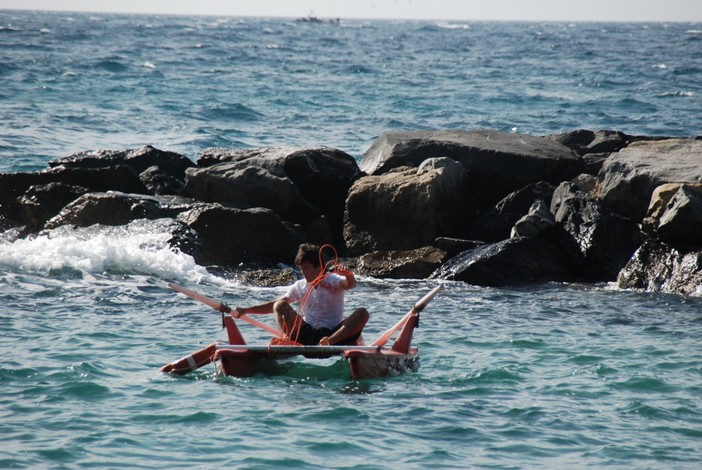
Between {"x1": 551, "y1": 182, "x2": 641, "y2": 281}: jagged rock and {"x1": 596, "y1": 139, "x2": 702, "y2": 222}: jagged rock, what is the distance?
0.57m

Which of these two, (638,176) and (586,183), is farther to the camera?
(586,183)

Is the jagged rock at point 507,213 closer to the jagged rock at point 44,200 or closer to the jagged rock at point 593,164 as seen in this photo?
the jagged rock at point 593,164

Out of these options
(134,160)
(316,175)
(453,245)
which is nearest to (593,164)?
(453,245)

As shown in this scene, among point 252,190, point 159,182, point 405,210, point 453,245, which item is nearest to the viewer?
point 453,245

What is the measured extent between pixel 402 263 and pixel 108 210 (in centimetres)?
504

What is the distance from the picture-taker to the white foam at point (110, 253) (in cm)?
1471

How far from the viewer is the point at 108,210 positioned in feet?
53.0

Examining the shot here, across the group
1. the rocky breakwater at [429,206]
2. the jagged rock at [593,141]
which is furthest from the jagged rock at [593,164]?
the jagged rock at [593,141]

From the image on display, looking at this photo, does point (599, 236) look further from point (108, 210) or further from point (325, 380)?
point (108, 210)

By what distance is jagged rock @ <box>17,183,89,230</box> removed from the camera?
16.7 metres

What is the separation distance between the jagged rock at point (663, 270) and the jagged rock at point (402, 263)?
2.80 meters

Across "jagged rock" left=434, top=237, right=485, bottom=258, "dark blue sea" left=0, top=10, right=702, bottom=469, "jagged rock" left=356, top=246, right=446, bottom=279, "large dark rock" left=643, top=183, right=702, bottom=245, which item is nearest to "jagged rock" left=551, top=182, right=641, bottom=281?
"large dark rock" left=643, top=183, right=702, bottom=245

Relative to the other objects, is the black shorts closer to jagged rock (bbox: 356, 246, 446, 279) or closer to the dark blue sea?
the dark blue sea

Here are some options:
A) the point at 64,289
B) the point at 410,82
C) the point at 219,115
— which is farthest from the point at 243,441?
the point at 410,82
